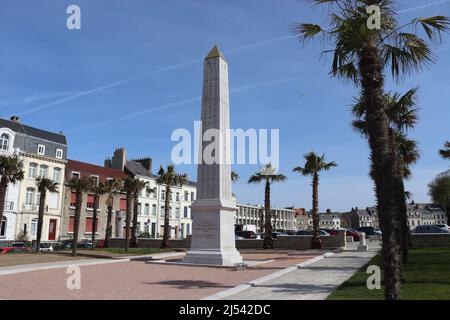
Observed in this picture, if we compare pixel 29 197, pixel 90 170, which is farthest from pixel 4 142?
pixel 90 170

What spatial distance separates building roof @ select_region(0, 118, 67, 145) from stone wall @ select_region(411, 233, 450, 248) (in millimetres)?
41613

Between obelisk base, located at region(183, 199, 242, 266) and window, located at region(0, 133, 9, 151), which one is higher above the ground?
window, located at region(0, 133, 9, 151)

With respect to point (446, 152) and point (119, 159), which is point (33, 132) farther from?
point (446, 152)

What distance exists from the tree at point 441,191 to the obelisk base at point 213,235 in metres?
59.7

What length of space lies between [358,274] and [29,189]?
40.8 m

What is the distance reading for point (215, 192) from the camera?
18578mm

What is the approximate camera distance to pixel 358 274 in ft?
44.0

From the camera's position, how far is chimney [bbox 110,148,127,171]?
58.9 metres

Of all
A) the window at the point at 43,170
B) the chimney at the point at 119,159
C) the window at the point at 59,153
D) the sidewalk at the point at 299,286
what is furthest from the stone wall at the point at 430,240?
the chimney at the point at 119,159

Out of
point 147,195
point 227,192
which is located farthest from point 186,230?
point 227,192

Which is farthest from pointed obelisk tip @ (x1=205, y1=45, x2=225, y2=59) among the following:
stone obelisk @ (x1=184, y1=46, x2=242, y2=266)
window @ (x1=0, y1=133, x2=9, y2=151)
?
window @ (x1=0, y1=133, x2=9, y2=151)

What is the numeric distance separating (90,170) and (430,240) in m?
41.3

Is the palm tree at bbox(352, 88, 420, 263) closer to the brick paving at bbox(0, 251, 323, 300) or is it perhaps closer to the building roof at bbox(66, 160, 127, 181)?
the brick paving at bbox(0, 251, 323, 300)
